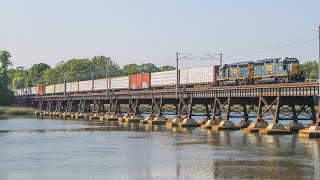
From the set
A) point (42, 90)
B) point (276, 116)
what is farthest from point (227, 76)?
point (42, 90)

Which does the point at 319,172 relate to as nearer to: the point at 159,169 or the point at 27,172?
the point at 159,169

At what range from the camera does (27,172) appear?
103ft

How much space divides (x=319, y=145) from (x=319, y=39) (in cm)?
1313

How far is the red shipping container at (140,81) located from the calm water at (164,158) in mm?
38827

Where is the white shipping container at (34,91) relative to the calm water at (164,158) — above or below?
above

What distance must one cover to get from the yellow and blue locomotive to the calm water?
393 inches

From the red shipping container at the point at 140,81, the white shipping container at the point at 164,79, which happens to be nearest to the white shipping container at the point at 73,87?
the red shipping container at the point at 140,81

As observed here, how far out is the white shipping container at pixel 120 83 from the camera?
105 meters

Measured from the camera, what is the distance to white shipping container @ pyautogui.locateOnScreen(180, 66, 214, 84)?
7575 centimetres

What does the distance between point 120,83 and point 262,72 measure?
47.0 meters

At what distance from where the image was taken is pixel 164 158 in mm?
37938

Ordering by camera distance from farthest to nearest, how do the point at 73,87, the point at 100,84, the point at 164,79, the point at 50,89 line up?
the point at 50,89, the point at 73,87, the point at 100,84, the point at 164,79

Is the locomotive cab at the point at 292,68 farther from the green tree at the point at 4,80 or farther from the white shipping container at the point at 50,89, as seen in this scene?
the green tree at the point at 4,80

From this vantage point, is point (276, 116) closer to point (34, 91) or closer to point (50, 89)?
point (50, 89)
